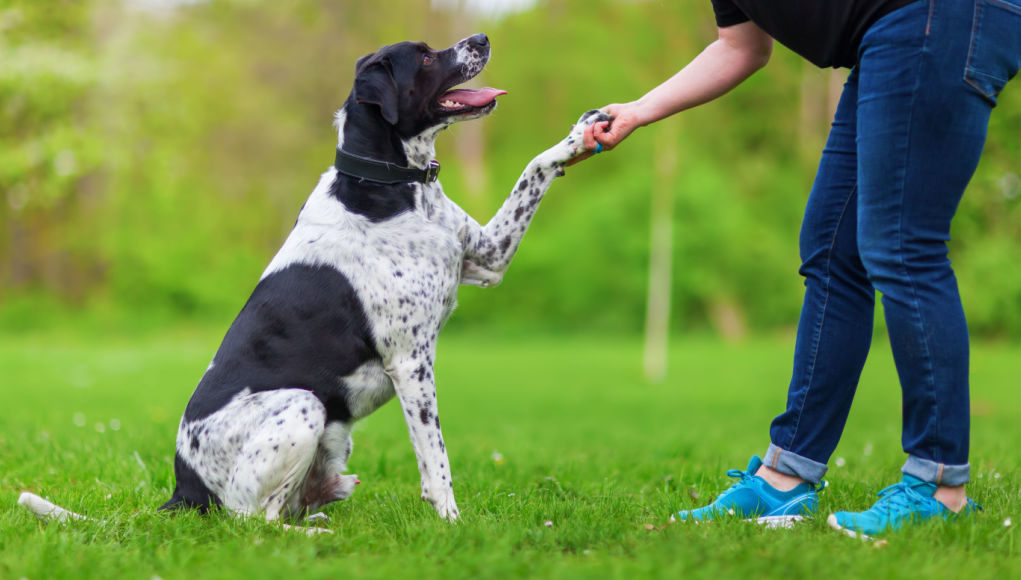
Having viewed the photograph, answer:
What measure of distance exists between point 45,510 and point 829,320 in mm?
2568

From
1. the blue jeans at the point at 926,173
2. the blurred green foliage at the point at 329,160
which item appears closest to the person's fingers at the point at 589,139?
the blue jeans at the point at 926,173

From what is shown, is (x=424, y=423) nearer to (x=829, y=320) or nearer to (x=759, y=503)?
(x=759, y=503)

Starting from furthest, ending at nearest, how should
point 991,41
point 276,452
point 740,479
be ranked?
point 740,479 → point 276,452 → point 991,41

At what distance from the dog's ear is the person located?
1222mm

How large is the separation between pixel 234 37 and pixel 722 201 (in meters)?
14.4

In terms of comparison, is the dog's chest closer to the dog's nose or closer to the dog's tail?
the dog's nose

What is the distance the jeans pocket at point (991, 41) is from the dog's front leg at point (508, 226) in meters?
1.34

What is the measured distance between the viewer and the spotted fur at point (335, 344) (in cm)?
278

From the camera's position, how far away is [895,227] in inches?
93.8

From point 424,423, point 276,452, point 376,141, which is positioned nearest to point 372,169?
point 376,141

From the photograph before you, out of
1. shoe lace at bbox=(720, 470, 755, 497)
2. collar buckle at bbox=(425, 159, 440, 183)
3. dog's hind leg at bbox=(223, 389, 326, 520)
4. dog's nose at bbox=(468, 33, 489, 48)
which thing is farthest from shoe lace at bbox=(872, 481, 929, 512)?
dog's nose at bbox=(468, 33, 489, 48)

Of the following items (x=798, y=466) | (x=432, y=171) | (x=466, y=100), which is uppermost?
(x=466, y=100)

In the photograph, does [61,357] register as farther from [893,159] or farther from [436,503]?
[893,159]

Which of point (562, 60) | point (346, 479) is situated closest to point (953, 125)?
point (346, 479)
